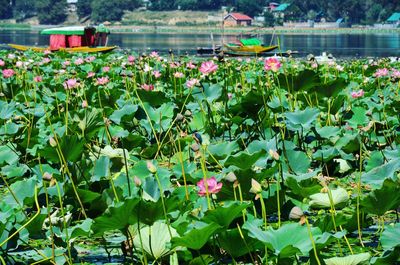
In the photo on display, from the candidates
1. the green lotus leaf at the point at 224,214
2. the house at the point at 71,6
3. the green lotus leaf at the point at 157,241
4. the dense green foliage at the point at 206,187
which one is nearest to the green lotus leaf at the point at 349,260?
the dense green foliage at the point at 206,187

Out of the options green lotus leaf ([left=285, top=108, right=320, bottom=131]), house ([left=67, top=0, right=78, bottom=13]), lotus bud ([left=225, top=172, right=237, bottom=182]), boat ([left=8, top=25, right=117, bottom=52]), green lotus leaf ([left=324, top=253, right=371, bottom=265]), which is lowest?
house ([left=67, top=0, right=78, bottom=13])

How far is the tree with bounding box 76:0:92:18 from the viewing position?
115 meters

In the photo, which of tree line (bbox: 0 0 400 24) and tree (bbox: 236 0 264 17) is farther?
tree (bbox: 236 0 264 17)

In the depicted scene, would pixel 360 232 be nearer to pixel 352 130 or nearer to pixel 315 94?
pixel 352 130

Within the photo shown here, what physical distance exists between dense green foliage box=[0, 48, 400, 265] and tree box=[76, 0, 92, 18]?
367ft

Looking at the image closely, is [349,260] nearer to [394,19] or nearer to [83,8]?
[394,19]

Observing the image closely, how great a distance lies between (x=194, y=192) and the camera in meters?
2.91

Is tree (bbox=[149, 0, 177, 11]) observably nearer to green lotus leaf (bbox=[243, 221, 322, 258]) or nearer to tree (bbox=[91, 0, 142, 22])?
tree (bbox=[91, 0, 142, 22])

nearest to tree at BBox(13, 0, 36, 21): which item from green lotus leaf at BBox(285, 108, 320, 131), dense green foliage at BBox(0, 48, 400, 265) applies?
dense green foliage at BBox(0, 48, 400, 265)

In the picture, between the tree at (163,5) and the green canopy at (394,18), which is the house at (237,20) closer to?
the tree at (163,5)

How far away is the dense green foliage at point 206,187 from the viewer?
86.9 inches

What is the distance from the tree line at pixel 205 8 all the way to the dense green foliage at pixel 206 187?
9913cm

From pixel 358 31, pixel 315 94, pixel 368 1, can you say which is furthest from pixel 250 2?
pixel 315 94

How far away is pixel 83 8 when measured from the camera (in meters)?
116
